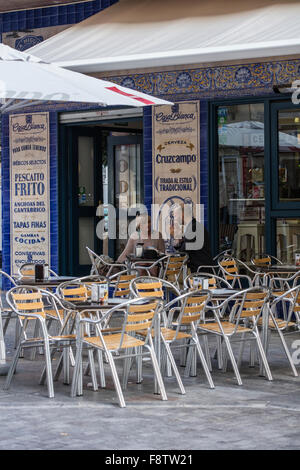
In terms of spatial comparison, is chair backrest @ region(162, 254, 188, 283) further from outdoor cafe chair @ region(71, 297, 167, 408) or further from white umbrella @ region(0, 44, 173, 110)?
outdoor cafe chair @ region(71, 297, 167, 408)

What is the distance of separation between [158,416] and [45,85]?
3136 mm

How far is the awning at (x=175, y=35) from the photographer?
11.1m

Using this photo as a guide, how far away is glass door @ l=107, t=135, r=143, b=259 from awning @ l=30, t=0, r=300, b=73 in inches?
109

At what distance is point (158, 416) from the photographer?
6.55 metres

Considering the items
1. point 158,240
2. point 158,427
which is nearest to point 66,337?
point 158,427

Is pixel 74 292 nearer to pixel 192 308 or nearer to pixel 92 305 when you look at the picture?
pixel 92 305

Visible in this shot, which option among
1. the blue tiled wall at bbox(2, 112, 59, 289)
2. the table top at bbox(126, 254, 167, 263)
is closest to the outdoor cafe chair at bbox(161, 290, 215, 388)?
the table top at bbox(126, 254, 167, 263)

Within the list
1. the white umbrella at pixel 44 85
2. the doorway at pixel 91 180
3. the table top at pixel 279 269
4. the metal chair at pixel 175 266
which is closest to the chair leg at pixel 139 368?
the white umbrella at pixel 44 85

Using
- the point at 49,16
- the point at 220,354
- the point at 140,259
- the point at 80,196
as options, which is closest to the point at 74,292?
the point at 220,354

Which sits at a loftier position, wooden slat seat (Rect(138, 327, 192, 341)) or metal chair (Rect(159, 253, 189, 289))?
metal chair (Rect(159, 253, 189, 289))

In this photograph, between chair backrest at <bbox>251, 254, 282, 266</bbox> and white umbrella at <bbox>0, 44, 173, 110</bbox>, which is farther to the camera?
chair backrest at <bbox>251, 254, 282, 266</bbox>

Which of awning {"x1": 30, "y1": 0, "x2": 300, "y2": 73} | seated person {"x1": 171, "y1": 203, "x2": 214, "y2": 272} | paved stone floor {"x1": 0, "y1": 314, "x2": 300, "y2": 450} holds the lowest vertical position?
paved stone floor {"x1": 0, "y1": 314, "x2": 300, "y2": 450}

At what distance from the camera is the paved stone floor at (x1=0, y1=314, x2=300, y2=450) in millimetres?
5750

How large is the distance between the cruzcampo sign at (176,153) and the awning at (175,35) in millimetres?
1021
